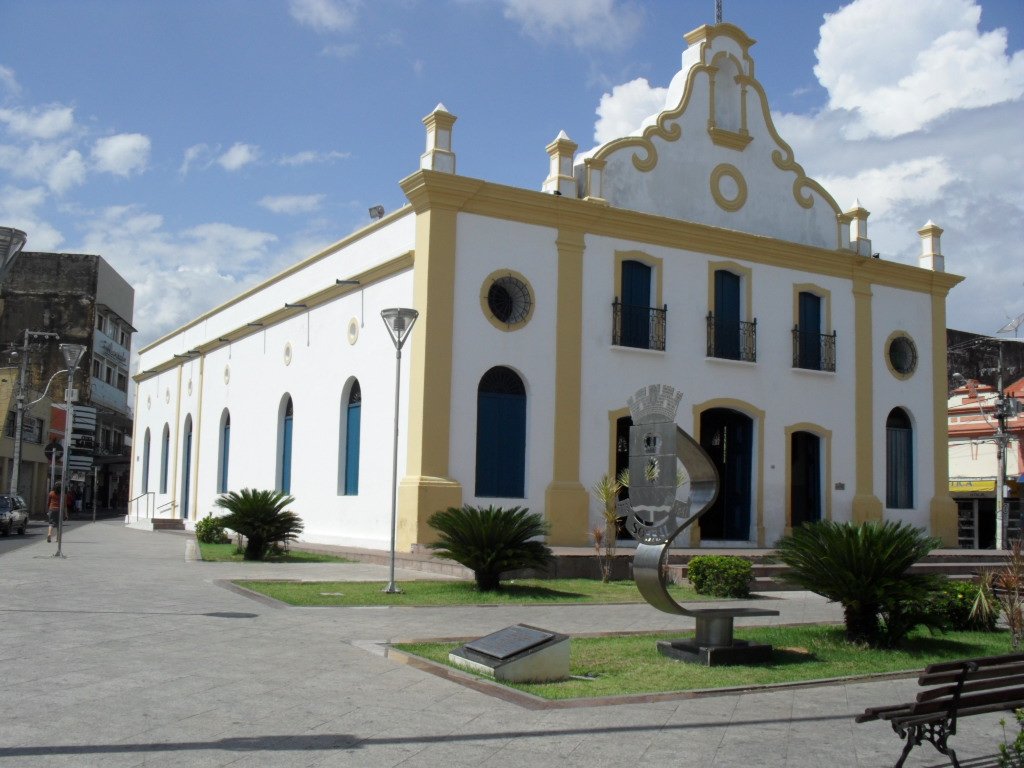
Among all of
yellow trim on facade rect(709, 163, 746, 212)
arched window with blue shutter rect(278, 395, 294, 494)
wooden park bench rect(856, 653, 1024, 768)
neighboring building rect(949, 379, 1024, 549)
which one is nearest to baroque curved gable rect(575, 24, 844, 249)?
yellow trim on facade rect(709, 163, 746, 212)

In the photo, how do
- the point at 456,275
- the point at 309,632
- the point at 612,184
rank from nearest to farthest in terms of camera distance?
1. the point at 309,632
2. the point at 456,275
3. the point at 612,184

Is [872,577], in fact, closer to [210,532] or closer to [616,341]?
[616,341]

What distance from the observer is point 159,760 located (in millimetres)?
5824

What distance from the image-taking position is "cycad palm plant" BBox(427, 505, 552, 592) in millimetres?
14938

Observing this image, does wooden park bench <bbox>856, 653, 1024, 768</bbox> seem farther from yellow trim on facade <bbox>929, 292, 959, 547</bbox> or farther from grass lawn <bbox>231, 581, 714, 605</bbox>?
yellow trim on facade <bbox>929, 292, 959, 547</bbox>

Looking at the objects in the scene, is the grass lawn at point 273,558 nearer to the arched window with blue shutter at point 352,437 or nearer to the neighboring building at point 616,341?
the neighboring building at point 616,341

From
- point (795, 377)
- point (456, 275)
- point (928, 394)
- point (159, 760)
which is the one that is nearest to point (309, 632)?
point (159, 760)

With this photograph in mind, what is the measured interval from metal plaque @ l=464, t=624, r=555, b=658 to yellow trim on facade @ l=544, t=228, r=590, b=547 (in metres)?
11.2

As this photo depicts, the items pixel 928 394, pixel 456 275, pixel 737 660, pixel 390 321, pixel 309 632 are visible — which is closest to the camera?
pixel 737 660

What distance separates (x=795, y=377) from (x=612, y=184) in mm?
6168

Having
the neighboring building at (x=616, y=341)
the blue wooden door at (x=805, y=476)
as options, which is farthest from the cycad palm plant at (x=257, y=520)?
the blue wooden door at (x=805, y=476)

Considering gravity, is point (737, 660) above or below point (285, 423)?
below

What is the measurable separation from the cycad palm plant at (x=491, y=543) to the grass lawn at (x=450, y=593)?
→ 35cm

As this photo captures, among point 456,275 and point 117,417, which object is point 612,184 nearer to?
point 456,275
